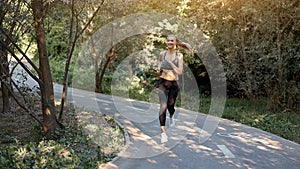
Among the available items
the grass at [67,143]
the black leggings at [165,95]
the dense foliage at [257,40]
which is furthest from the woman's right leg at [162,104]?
the dense foliage at [257,40]

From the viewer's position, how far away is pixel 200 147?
718 centimetres

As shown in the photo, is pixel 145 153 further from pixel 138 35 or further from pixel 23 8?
pixel 138 35

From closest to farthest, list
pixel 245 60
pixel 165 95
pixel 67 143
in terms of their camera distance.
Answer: pixel 67 143 < pixel 165 95 < pixel 245 60

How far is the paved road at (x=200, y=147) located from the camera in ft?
19.9

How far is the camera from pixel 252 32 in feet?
39.3

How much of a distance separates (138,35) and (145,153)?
10.1 m

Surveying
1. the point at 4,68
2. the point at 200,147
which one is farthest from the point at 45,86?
the point at 200,147

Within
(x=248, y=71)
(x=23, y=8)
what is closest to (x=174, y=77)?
(x=23, y=8)

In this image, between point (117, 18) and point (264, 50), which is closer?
point (264, 50)

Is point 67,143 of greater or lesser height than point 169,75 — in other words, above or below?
below

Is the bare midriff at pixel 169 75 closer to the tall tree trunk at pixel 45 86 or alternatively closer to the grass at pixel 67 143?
the grass at pixel 67 143

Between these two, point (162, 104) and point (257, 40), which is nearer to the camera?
point (162, 104)

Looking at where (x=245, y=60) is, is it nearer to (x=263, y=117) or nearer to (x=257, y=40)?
(x=257, y=40)

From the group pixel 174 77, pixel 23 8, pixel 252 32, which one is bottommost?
pixel 174 77
